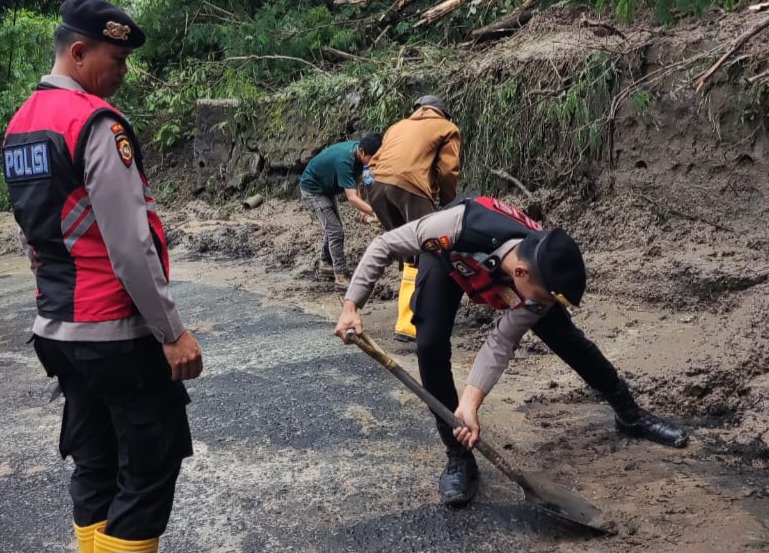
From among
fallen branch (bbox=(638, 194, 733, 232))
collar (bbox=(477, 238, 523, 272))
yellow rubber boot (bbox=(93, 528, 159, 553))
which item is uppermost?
collar (bbox=(477, 238, 523, 272))

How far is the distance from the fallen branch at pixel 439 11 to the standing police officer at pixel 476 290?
718cm

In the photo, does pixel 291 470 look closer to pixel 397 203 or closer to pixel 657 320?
pixel 397 203

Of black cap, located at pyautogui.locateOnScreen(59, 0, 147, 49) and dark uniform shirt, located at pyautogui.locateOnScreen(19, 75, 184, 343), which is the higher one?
black cap, located at pyautogui.locateOnScreen(59, 0, 147, 49)

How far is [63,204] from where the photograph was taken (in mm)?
2119

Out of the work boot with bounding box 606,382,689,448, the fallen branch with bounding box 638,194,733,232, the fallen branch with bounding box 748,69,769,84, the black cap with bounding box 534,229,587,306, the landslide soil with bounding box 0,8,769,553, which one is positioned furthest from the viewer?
the fallen branch with bounding box 638,194,733,232

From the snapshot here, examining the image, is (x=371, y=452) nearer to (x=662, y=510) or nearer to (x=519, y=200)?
(x=662, y=510)

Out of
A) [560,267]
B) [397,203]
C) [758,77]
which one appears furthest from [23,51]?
[560,267]

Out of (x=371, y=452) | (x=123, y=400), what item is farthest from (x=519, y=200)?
(x=123, y=400)

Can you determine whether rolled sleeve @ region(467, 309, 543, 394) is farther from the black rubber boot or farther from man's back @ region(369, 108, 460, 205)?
man's back @ region(369, 108, 460, 205)

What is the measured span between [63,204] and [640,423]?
2765mm

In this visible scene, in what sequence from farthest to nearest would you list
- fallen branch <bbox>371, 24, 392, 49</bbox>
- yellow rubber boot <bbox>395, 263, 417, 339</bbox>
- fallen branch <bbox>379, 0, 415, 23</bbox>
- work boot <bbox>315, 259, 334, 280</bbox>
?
fallen branch <bbox>371, 24, 392, 49</bbox> < fallen branch <bbox>379, 0, 415, 23</bbox> < work boot <bbox>315, 259, 334, 280</bbox> < yellow rubber boot <bbox>395, 263, 417, 339</bbox>

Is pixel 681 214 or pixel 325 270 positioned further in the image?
pixel 325 270

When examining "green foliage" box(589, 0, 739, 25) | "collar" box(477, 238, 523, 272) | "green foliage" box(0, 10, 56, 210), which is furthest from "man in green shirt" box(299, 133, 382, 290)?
"green foliage" box(0, 10, 56, 210)

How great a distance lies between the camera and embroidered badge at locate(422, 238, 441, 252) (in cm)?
304
